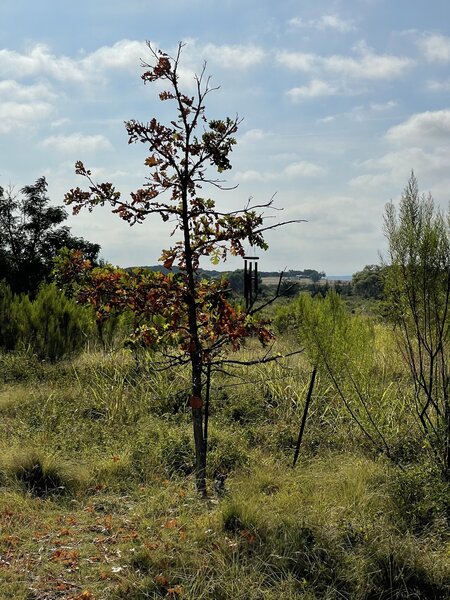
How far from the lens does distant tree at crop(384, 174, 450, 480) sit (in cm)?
430

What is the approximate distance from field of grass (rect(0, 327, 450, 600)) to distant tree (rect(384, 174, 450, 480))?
359mm

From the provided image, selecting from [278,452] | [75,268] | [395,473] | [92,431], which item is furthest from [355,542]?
[92,431]

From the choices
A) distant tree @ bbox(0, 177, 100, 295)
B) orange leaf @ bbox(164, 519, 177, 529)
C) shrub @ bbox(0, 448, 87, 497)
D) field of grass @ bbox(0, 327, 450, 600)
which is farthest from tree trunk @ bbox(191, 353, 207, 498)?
distant tree @ bbox(0, 177, 100, 295)

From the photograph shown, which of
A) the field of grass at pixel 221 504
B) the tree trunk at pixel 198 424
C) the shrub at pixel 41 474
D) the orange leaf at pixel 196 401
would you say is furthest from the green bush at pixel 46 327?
the orange leaf at pixel 196 401

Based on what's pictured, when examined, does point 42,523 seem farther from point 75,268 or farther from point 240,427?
point 240,427

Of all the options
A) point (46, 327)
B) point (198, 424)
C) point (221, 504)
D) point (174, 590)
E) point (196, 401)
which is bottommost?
point (174, 590)

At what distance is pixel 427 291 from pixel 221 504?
6.90 ft

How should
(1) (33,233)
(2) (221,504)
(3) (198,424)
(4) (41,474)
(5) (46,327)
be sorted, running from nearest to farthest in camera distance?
(2) (221,504) < (3) (198,424) < (4) (41,474) < (5) (46,327) < (1) (33,233)

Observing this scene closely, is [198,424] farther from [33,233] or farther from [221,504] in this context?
[33,233]

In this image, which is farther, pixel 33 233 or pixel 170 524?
pixel 33 233

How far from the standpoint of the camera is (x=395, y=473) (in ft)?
14.0

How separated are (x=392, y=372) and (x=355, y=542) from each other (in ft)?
14.5

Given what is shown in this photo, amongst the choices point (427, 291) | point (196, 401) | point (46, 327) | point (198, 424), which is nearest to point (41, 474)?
point (198, 424)

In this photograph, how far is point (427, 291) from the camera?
4.38 metres
